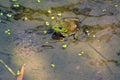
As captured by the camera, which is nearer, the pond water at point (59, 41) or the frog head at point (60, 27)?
the pond water at point (59, 41)

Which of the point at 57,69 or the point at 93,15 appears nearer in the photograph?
the point at 57,69

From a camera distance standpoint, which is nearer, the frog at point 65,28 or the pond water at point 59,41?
the pond water at point 59,41

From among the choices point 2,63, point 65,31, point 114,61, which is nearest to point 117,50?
point 114,61

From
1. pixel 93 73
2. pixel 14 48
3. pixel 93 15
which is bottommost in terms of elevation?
pixel 93 73

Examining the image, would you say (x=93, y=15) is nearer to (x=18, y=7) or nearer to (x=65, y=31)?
(x=65, y=31)

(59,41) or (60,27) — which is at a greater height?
(60,27)

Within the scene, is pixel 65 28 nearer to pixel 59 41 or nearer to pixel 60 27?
pixel 60 27

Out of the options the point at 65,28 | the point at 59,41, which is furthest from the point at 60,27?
the point at 59,41

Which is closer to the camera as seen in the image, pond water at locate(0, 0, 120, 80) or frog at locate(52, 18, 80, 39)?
pond water at locate(0, 0, 120, 80)
